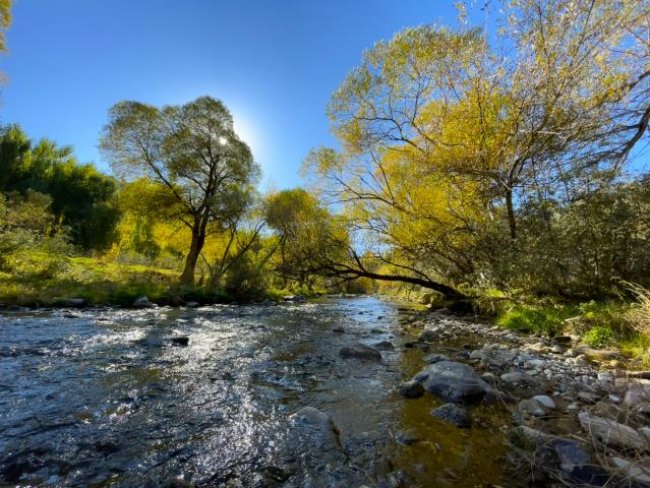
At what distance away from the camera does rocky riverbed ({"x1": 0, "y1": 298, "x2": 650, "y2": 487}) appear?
2408 mm

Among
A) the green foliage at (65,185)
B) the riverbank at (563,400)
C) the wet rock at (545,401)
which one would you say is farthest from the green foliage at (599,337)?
the green foliage at (65,185)

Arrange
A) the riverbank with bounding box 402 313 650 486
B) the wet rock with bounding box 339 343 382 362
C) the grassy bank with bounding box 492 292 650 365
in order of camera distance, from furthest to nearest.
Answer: the wet rock with bounding box 339 343 382 362
the grassy bank with bounding box 492 292 650 365
the riverbank with bounding box 402 313 650 486

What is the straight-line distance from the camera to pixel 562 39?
627cm

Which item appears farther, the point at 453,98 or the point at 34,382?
the point at 453,98

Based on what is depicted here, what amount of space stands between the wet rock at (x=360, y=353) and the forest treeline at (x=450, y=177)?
5.04m

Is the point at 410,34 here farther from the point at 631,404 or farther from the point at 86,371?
the point at 86,371

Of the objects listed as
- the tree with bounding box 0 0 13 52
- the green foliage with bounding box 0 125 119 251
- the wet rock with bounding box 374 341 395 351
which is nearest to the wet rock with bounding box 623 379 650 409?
the wet rock with bounding box 374 341 395 351

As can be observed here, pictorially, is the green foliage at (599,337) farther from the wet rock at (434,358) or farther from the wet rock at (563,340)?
the wet rock at (434,358)

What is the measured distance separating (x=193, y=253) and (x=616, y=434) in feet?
72.0

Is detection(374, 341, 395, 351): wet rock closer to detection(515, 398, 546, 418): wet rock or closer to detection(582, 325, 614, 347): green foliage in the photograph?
detection(515, 398, 546, 418): wet rock

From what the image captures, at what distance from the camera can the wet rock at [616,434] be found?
2.15 m

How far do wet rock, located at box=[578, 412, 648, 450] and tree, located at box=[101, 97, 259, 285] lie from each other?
20.3 meters

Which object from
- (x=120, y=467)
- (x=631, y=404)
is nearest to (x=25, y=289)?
(x=120, y=467)

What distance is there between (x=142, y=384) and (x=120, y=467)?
73.2 inches
